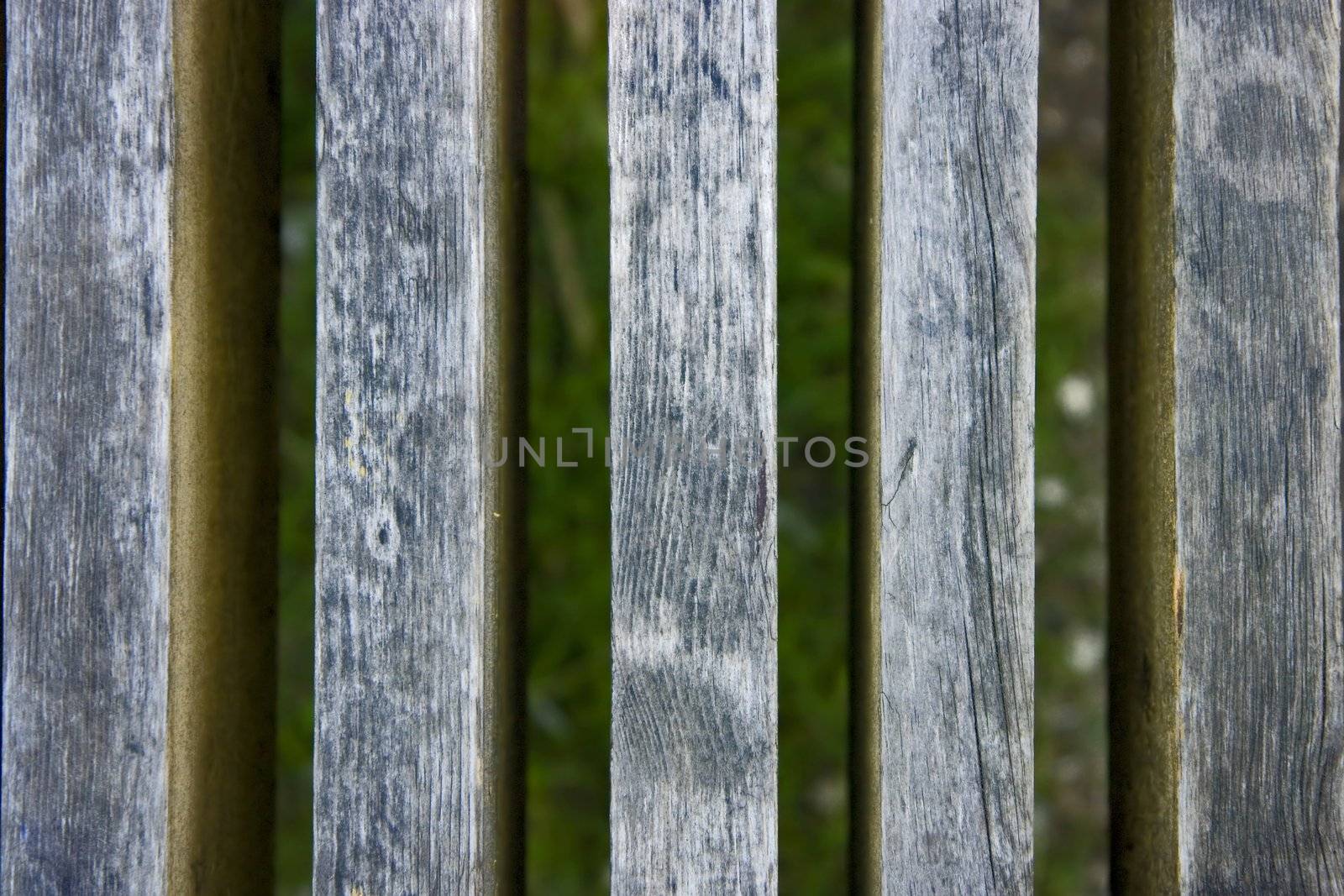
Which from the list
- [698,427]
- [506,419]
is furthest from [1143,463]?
[506,419]

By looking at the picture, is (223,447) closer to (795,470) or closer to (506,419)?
(506,419)

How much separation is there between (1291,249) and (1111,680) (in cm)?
58

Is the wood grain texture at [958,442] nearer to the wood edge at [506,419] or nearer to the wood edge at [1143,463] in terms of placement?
the wood edge at [1143,463]

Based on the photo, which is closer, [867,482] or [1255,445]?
[1255,445]

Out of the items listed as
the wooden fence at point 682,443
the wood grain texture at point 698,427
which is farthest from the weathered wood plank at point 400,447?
the wood grain texture at point 698,427

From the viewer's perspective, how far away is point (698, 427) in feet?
2.99

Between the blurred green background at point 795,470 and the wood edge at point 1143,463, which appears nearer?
the wood edge at point 1143,463

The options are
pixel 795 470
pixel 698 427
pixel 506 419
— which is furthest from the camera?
pixel 795 470

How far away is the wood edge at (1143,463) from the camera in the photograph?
96 centimetres

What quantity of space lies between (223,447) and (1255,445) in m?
1.16

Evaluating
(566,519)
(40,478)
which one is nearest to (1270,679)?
(566,519)

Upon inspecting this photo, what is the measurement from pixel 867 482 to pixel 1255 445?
0.41 metres

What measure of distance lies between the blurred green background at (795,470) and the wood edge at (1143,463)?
385mm

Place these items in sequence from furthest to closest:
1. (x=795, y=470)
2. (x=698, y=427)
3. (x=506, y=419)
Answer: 1. (x=795, y=470)
2. (x=506, y=419)
3. (x=698, y=427)
